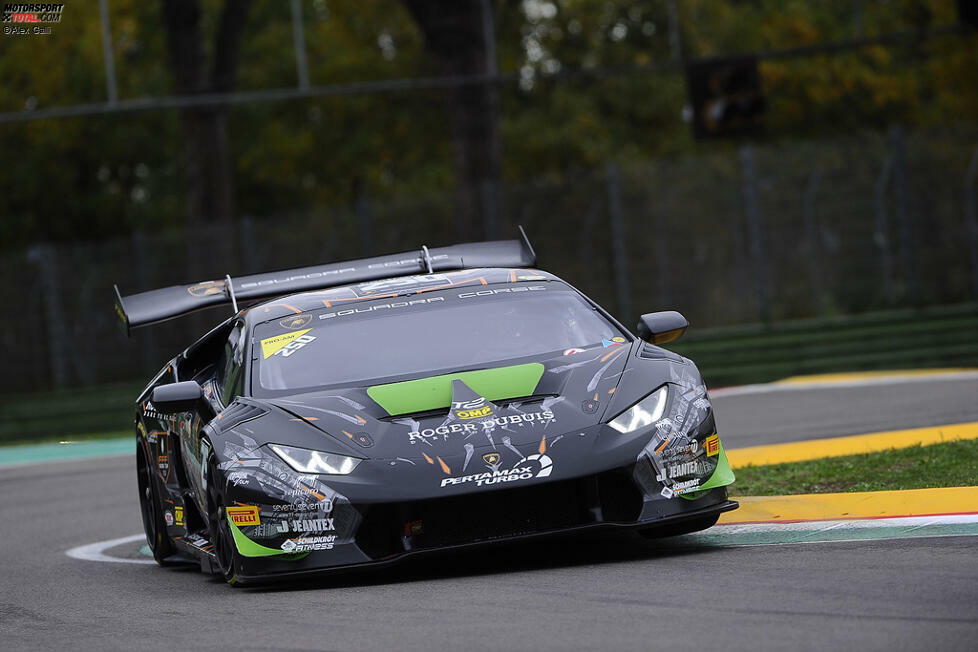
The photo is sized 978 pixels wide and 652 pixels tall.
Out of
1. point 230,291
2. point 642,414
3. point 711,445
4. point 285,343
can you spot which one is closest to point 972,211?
point 230,291

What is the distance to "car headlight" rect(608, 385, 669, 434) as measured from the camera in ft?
23.0

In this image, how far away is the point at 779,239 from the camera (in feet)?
76.3

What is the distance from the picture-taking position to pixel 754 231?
2317 centimetres

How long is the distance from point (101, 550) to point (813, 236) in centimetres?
1465

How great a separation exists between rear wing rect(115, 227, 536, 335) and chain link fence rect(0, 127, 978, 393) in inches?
531

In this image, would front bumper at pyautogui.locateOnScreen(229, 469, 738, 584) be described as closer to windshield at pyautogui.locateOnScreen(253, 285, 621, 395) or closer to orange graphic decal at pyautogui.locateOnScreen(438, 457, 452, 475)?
orange graphic decal at pyautogui.locateOnScreen(438, 457, 452, 475)

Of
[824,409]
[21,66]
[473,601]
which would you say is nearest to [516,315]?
[473,601]

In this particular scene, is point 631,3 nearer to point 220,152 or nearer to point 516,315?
point 220,152

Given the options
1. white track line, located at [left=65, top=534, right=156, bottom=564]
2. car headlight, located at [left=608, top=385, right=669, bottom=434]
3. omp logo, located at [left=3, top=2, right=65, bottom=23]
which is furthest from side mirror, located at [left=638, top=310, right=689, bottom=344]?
omp logo, located at [left=3, top=2, right=65, bottom=23]

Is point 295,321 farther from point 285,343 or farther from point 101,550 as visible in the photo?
point 101,550

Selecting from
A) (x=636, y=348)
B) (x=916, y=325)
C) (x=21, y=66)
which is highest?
(x=21, y=66)

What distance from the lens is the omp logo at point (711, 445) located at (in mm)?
7202

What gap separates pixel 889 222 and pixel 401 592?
17054 millimetres

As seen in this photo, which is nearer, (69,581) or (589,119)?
(69,581)
